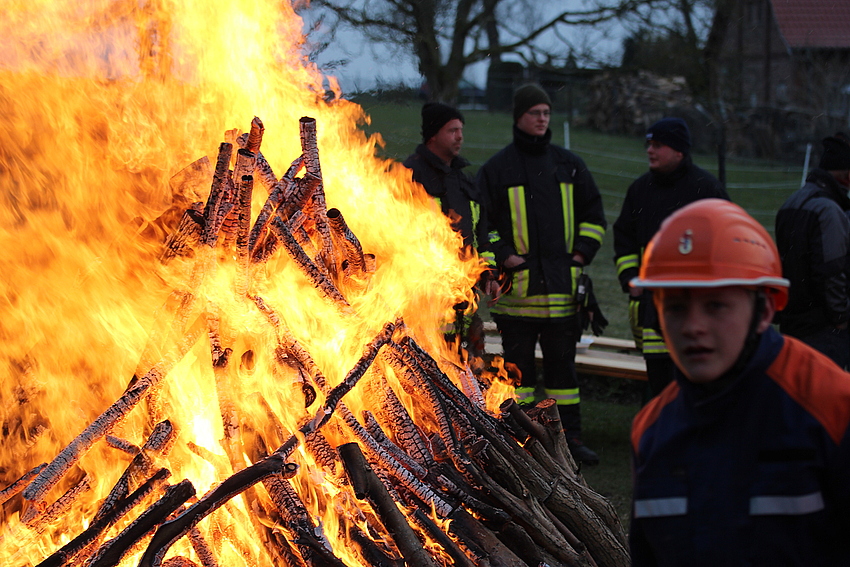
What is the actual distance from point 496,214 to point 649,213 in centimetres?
105

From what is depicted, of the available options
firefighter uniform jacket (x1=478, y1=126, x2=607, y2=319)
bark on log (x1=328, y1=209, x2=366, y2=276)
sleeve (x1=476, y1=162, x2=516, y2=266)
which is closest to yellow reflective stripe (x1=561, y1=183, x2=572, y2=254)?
firefighter uniform jacket (x1=478, y1=126, x2=607, y2=319)

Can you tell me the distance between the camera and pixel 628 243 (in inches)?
219

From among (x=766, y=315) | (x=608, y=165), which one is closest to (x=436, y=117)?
(x=766, y=315)

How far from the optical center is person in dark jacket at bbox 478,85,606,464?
18.1 feet

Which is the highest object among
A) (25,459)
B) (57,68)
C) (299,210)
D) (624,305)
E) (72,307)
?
(57,68)

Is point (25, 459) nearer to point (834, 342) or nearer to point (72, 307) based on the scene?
point (72, 307)

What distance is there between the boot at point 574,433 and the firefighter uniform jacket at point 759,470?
3804mm

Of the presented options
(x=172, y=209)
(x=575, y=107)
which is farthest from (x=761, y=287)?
(x=575, y=107)

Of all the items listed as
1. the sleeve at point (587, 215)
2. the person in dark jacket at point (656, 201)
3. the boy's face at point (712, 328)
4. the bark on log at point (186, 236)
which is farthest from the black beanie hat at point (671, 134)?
the boy's face at point (712, 328)

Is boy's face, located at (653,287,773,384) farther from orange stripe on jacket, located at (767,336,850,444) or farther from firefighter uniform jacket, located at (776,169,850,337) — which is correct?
firefighter uniform jacket, located at (776,169,850,337)

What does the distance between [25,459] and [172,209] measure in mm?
1242

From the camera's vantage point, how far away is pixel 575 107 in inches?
918

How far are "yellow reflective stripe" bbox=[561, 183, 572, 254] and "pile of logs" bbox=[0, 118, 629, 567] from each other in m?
1.99

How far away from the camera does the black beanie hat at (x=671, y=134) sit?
5254mm
